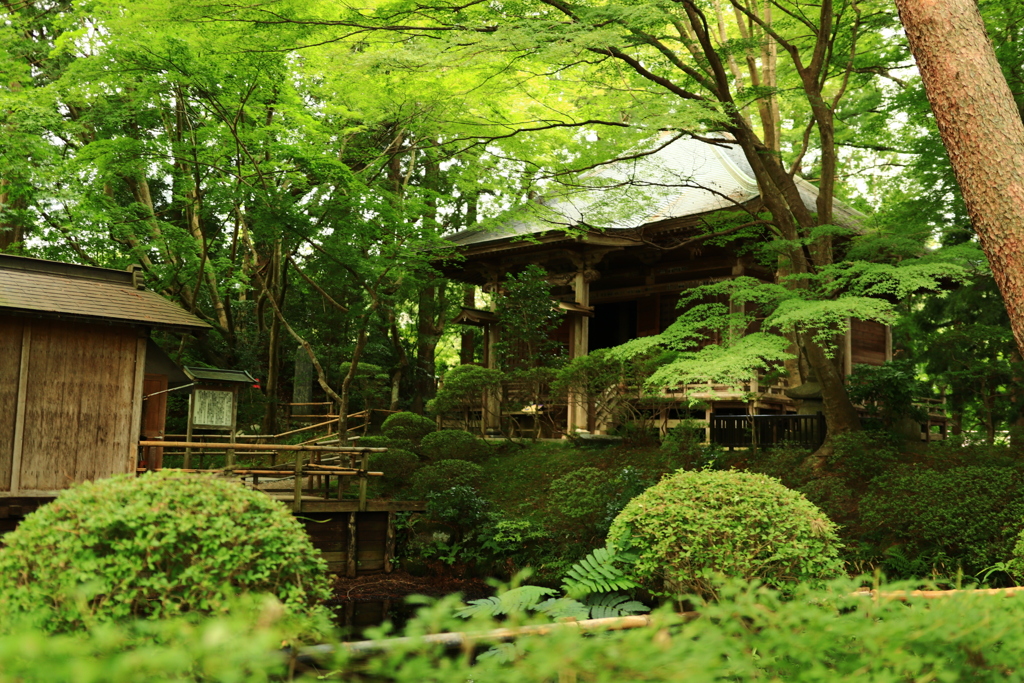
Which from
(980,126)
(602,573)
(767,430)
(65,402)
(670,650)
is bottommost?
(602,573)

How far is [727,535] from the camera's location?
6645 millimetres

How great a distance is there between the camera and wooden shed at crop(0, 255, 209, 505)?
35.9 ft

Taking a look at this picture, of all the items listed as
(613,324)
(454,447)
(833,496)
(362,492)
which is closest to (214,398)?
(362,492)

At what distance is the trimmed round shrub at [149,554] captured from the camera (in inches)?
150

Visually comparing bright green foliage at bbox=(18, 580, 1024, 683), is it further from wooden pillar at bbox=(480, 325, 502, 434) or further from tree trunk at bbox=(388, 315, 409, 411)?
tree trunk at bbox=(388, 315, 409, 411)

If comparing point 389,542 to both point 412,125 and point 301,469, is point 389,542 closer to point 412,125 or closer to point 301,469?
point 301,469

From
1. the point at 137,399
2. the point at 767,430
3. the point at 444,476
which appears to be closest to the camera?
the point at 137,399

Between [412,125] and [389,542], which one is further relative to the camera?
[412,125]

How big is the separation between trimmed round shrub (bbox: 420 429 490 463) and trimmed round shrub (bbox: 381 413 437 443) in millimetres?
1230

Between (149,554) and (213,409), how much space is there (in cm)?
1327

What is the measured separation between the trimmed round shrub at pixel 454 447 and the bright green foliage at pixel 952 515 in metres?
7.89

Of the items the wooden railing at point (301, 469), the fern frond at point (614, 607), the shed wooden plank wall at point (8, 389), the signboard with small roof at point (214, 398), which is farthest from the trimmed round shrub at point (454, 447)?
the fern frond at point (614, 607)

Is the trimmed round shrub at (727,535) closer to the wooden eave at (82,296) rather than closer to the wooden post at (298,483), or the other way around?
the wooden post at (298,483)

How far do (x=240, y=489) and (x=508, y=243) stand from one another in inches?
594
